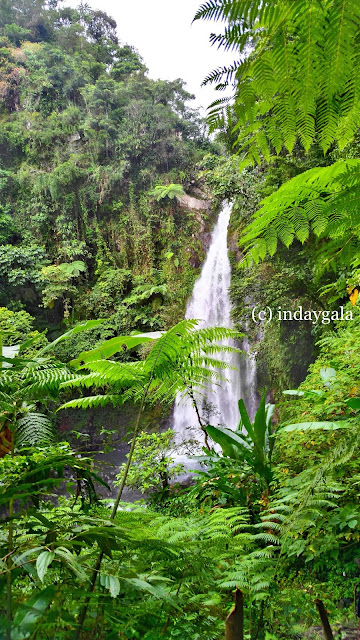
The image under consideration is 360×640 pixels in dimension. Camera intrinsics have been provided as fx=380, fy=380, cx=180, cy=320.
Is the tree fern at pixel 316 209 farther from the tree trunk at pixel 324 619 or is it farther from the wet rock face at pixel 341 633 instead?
the wet rock face at pixel 341 633

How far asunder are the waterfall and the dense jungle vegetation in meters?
0.34

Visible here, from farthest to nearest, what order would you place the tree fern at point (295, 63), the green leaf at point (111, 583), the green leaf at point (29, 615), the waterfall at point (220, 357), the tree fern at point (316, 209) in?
the waterfall at point (220, 357), the tree fern at point (316, 209), the tree fern at point (295, 63), the green leaf at point (111, 583), the green leaf at point (29, 615)

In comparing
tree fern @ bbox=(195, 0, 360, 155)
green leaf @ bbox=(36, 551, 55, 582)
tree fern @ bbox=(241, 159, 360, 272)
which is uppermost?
tree fern @ bbox=(195, 0, 360, 155)

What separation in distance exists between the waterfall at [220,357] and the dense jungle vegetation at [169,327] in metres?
0.34

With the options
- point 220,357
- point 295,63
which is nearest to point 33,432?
point 295,63

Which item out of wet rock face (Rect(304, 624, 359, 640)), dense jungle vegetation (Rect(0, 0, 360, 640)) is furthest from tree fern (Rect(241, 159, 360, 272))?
wet rock face (Rect(304, 624, 359, 640))

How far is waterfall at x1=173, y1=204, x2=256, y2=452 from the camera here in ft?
24.1

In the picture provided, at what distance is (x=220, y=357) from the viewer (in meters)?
7.86

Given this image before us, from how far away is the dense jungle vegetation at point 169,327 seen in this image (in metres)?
0.71

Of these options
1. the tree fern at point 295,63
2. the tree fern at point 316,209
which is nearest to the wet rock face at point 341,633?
the tree fern at point 316,209

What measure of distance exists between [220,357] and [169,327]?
1.60 m

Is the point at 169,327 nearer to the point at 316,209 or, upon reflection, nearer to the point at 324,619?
the point at 316,209

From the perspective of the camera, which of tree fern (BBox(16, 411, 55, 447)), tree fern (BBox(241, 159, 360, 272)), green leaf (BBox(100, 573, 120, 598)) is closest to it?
green leaf (BBox(100, 573, 120, 598))

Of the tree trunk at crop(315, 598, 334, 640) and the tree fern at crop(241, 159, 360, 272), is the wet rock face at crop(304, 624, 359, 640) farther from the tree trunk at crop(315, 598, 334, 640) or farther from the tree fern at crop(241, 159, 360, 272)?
the tree fern at crop(241, 159, 360, 272)
